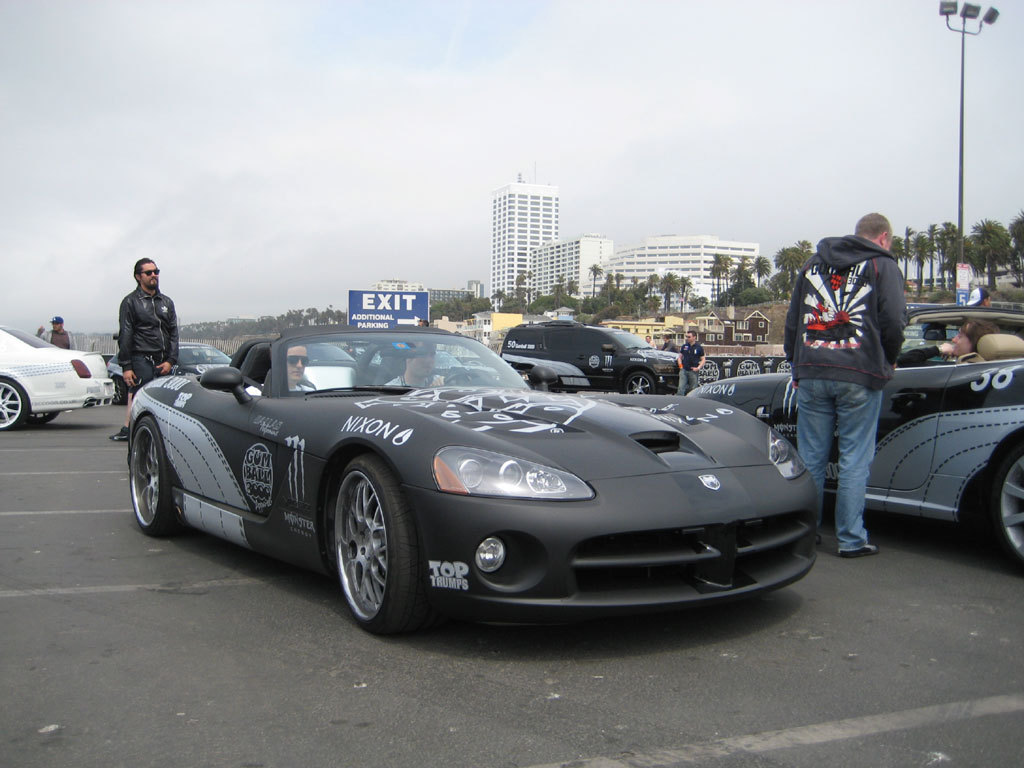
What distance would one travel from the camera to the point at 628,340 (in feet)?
68.0

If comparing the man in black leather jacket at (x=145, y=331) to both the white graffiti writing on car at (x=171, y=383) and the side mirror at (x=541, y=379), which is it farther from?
the side mirror at (x=541, y=379)

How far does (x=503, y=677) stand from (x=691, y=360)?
14.6 metres

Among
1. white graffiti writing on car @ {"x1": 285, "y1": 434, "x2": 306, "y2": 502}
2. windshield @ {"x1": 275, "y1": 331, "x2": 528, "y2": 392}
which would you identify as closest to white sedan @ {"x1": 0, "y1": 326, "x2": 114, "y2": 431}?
windshield @ {"x1": 275, "y1": 331, "x2": 528, "y2": 392}

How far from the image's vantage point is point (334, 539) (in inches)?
148

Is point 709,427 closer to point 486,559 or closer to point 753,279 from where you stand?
point 486,559

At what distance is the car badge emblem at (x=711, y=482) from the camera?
338cm

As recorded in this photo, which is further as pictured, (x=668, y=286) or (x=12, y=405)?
(x=668, y=286)

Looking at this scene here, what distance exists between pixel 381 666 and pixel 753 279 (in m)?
187

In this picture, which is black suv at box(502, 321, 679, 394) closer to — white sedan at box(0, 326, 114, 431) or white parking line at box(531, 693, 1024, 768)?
white sedan at box(0, 326, 114, 431)

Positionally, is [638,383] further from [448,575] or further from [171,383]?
[448,575]

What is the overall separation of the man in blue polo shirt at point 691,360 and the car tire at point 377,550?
13735mm


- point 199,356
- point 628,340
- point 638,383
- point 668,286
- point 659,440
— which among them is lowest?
point 638,383

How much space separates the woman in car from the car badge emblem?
83.3 inches

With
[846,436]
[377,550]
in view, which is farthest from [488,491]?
[846,436]
